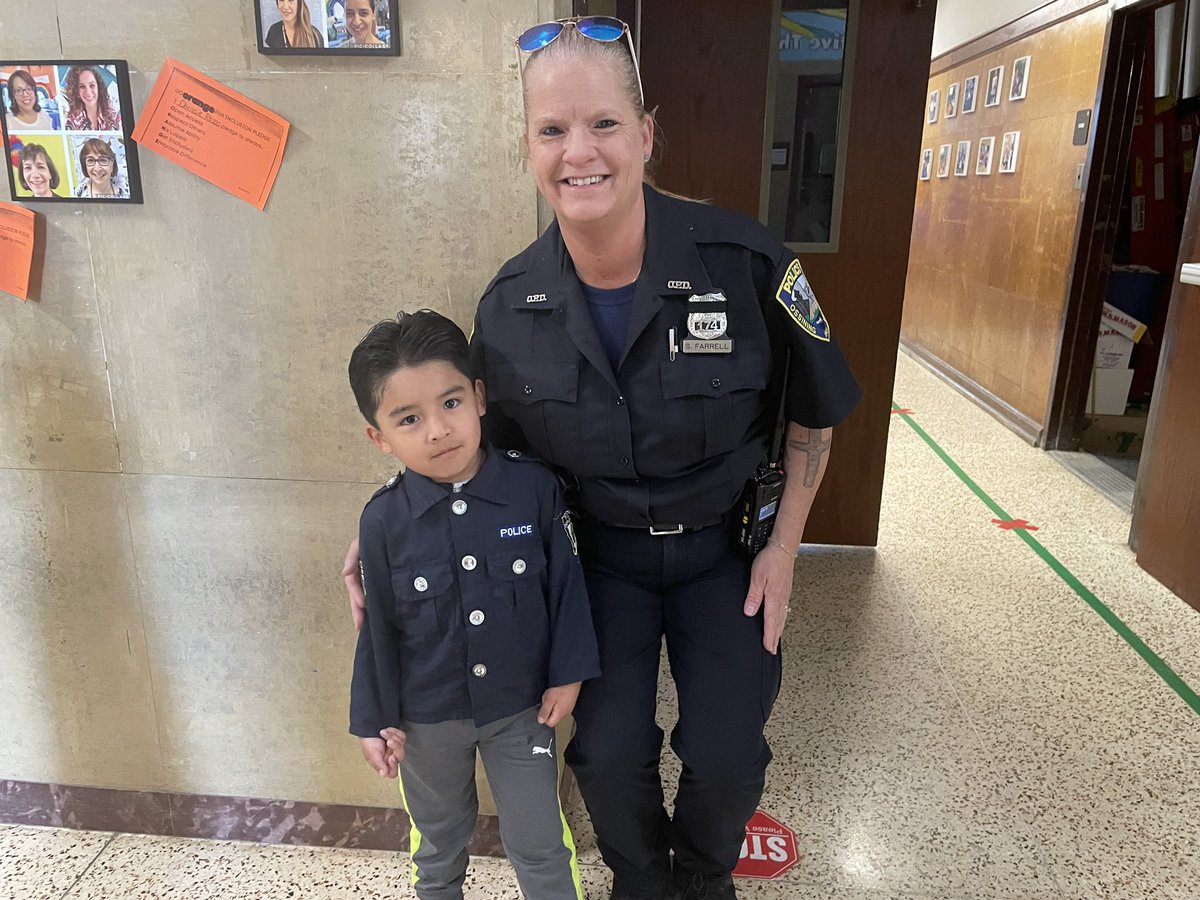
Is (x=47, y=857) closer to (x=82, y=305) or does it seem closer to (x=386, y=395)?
(x=82, y=305)

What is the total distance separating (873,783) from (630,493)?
44.9 inches

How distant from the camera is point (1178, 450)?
3000mm

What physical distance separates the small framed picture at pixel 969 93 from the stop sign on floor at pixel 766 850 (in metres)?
5.69

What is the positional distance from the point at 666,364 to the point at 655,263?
0.55ft

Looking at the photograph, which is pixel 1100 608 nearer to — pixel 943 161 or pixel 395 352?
pixel 395 352

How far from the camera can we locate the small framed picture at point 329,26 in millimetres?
1408

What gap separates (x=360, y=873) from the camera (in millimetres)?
1781

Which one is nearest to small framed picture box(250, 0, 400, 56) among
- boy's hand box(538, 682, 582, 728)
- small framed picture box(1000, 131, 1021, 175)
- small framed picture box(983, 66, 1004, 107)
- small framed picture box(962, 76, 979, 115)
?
boy's hand box(538, 682, 582, 728)

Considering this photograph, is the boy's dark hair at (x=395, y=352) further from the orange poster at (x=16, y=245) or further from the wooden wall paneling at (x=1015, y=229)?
the wooden wall paneling at (x=1015, y=229)

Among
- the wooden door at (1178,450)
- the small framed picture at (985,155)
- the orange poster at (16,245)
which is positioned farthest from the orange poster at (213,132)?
the small framed picture at (985,155)

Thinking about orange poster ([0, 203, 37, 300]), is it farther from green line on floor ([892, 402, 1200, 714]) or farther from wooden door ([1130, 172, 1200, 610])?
wooden door ([1130, 172, 1200, 610])

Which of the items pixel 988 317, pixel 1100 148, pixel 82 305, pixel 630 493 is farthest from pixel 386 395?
pixel 988 317

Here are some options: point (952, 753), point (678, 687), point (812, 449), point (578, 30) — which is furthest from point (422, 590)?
point (952, 753)

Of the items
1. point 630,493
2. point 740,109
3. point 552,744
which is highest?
point 740,109
